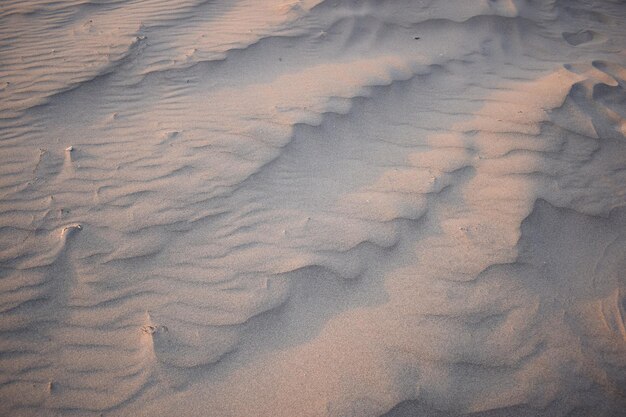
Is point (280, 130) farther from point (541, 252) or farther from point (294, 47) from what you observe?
point (541, 252)

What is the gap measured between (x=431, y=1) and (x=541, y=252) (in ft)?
11.4

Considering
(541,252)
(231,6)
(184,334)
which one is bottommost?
(541,252)

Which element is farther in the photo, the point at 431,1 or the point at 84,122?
the point at 431,1

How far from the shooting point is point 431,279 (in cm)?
219

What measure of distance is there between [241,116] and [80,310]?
1.82 metres

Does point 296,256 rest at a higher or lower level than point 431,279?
higher

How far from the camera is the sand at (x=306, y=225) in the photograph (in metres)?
1.85

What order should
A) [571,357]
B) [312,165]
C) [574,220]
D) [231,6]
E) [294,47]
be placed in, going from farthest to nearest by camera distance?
[231,6], [294,47], [312,165], [574,220], [571,357]

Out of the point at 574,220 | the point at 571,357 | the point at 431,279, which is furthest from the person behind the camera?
the point at 574,220

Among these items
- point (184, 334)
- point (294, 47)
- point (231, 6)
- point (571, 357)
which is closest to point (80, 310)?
point (184, 334)

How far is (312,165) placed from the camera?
280 centimetres

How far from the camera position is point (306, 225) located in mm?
2408

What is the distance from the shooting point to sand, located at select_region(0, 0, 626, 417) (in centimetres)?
185

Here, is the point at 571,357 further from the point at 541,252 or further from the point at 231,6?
the point at 231,6
